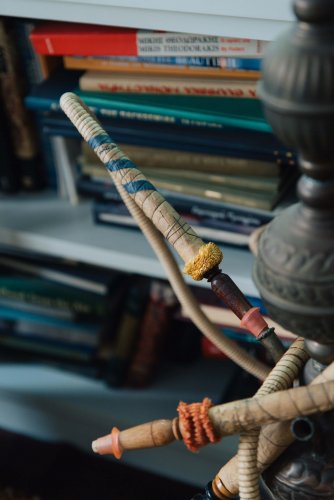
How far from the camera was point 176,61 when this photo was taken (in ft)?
3.04

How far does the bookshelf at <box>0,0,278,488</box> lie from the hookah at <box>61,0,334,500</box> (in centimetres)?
31

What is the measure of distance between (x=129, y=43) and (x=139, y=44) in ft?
0.04

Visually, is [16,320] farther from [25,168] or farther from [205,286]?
[205,286]

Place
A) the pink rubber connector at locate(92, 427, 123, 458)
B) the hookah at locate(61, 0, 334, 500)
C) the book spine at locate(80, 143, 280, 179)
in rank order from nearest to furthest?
the hookah at locate(61, 0, 334, 500) < the pink rubber connector at locate(92, 427, 123, 458) < the book spine at locate(80, 143, 280, 179)

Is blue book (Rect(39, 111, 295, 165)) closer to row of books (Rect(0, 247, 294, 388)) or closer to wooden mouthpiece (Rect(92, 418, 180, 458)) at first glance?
row of books (Rect(0, 247, 294, 388))

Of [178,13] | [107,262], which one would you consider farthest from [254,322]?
[107,262]

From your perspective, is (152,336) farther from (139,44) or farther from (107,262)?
(139,44)

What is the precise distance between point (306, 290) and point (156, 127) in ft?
2.00

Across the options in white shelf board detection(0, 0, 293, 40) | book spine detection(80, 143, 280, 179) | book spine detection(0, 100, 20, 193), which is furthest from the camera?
book spine detection(0, 100, 20, 193)

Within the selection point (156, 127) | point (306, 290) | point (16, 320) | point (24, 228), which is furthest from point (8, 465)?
point (306, 290)

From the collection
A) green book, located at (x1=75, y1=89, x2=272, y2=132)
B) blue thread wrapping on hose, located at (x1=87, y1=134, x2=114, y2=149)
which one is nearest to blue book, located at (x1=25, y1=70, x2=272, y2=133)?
green book, located at (x1=75, y1=89, x2=272, y2=132)

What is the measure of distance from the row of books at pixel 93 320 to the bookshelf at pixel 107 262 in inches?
1.4

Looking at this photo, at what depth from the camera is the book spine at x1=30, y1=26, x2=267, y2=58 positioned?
0.88m

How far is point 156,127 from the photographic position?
3.23 ft
